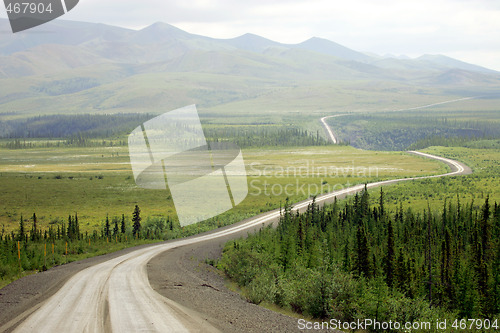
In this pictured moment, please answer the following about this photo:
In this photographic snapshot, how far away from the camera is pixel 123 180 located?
320ft

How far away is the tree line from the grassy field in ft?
76.5

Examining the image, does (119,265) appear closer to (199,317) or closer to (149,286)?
(149,286)

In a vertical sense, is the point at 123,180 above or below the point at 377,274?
below

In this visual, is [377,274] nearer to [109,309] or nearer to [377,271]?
[377,271]

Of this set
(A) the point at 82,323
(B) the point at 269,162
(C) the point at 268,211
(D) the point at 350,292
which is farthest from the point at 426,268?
(B) the point at 269,162

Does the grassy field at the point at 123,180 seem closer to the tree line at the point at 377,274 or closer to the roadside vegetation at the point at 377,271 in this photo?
the roadside vegetation at the point at 377,271

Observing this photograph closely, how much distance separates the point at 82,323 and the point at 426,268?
17876 millimetres

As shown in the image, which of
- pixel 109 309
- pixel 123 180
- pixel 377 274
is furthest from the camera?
pixel 123 180

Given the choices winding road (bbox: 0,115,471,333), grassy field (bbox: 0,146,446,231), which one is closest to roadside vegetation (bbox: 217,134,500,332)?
winding road (bbox: 0,115,471,333)

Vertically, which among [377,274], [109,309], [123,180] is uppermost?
[109,309]

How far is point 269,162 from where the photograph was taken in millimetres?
131125

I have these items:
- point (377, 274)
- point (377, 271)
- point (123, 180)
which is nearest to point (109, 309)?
point (377, 274)

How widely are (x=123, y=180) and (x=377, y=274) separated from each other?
7876 cm

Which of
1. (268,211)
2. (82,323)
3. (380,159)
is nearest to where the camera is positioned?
(82,323)
